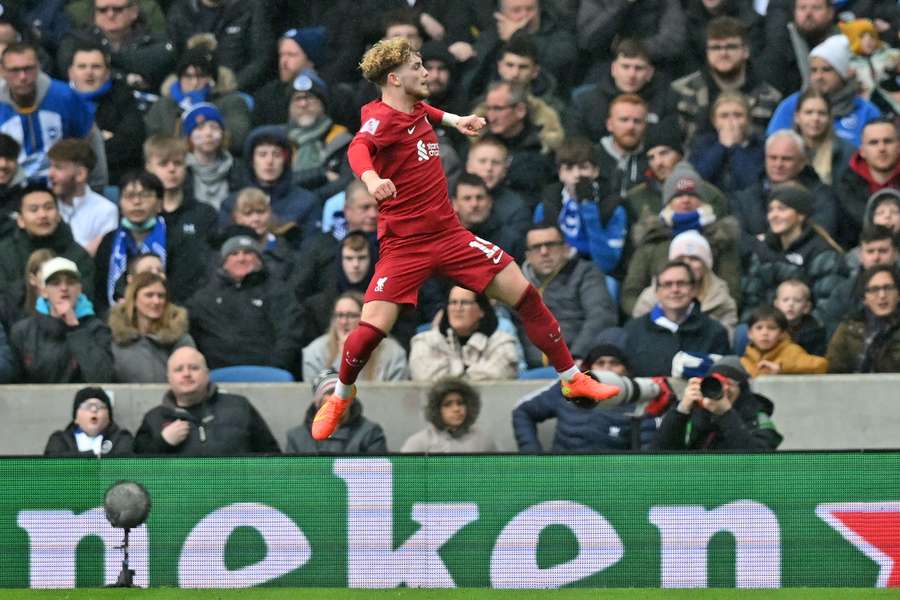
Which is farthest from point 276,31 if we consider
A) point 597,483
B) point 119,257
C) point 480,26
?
point 597,483

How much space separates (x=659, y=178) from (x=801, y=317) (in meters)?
1.82

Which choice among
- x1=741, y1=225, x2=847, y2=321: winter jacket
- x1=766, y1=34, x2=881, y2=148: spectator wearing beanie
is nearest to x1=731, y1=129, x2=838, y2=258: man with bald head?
x1=741, y1=225, x2=847, y2=321: winter jacket

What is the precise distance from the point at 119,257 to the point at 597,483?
4610 mm

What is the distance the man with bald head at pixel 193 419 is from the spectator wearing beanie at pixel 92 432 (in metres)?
0.14

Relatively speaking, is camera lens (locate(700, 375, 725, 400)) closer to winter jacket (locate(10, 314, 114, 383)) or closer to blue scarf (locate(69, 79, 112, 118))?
winter jacket (locate(10, 314, 114, 383))

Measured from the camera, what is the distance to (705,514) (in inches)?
496

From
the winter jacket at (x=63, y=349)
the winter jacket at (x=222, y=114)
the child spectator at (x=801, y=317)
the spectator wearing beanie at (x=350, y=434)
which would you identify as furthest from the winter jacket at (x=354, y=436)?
the winter jacket at (x=222, y=114)

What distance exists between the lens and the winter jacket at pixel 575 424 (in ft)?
44.7

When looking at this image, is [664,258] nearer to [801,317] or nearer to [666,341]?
[666,341]

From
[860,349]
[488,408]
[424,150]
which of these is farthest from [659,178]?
[424,150]

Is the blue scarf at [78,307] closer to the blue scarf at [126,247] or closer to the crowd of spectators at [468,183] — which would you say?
the crowd of spectators at [468,183]

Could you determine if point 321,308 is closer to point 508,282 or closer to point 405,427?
point 405,427

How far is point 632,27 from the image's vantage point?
1680 centimetres

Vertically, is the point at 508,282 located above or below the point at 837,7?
below
